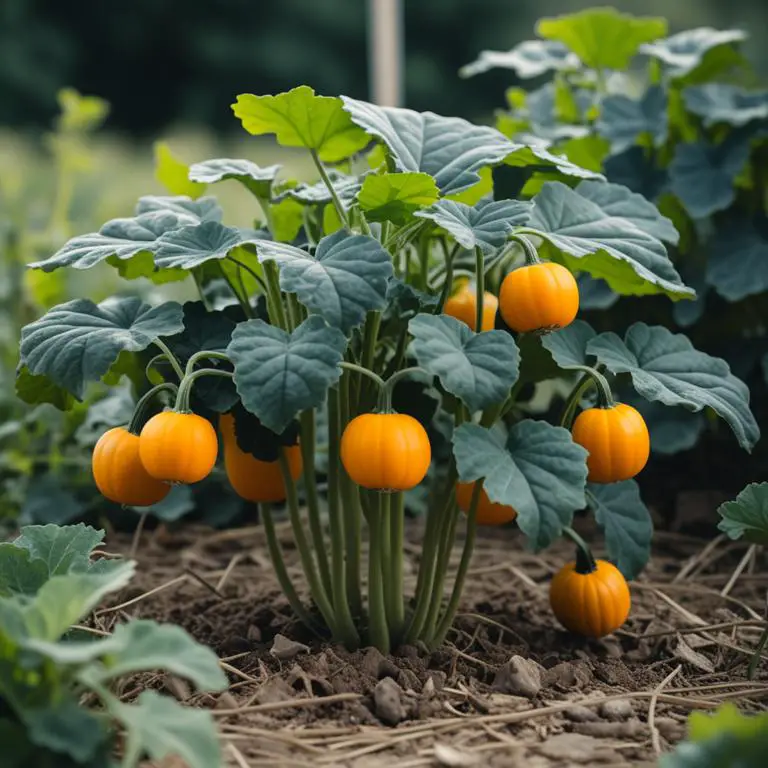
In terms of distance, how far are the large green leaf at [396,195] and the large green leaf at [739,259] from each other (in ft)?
3.71

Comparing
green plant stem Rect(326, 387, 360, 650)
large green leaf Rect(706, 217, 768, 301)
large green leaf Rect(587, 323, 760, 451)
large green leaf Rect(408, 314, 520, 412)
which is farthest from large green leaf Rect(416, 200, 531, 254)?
large green leaf Rect(706, 217, 768, 301)

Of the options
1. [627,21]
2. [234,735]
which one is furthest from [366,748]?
[627,21]

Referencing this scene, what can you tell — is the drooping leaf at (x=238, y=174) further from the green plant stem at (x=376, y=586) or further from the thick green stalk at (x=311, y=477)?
the green plant stem at (x=376, y=586)

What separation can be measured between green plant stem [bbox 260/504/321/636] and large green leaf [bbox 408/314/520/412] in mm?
511

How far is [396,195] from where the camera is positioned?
1506mm

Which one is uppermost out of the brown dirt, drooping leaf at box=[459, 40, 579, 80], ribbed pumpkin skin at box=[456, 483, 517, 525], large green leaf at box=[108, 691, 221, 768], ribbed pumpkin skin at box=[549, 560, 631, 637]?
drooping leaf at box=[459, 40, 579, 80]

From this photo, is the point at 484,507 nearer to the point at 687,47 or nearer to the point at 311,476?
the point at 311,476

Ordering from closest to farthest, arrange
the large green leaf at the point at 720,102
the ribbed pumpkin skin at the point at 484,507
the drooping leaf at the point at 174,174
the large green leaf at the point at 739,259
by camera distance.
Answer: the ribbed pumpkin skin at the point at 484,507, the drooping leaf at the point at 174,174, the large green leaf at the point at 739,259, the large green leaf at the point at 720,102

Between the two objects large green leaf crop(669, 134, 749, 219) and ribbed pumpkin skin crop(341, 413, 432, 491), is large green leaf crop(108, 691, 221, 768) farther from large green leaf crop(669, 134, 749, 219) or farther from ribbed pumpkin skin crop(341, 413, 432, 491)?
large green leaf crop(669, 134, 749, 219)

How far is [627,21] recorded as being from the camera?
262 cm

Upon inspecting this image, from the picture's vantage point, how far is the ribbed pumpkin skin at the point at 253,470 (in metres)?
1.75

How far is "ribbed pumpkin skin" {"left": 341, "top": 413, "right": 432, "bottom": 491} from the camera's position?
4.73ft

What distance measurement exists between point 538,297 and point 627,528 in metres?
0.57

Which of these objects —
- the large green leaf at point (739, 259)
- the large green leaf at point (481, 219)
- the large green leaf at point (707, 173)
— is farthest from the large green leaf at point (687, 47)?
the large green leaf at point (481, 219)
